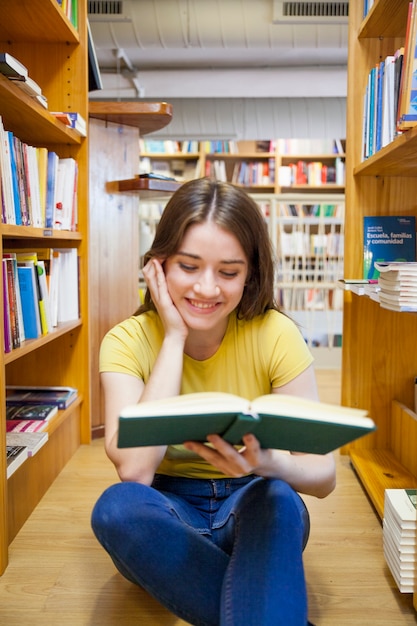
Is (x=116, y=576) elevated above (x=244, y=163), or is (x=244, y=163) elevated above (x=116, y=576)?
(x=244, y=163)

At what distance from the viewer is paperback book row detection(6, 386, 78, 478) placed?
5.32 feet

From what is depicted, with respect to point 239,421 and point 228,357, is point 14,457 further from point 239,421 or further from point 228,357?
point 239,421

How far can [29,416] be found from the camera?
6.51ft

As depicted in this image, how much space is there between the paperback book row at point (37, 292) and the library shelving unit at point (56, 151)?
0.05m

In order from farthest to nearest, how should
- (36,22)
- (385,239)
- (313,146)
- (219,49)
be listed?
(313,146) < (219,49) < (385,239) < (36,22)

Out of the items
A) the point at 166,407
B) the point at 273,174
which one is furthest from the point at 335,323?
the point at 166,407

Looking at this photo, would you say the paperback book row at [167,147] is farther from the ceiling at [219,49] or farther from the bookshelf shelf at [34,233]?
the bookshelf shelf at [34,233]

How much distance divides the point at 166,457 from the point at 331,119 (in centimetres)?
639

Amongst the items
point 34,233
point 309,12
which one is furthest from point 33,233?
point 309,12

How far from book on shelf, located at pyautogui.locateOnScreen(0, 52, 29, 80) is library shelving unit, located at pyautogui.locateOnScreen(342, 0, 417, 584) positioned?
1.16 metres

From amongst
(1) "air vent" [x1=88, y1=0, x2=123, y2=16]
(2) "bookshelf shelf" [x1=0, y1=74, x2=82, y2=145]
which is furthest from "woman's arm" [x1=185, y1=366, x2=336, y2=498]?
(1) "air vent" [x1=88, y1=0, x2=123, y2=16]

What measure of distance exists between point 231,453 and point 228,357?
40 centimetres

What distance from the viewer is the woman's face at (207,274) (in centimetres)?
110

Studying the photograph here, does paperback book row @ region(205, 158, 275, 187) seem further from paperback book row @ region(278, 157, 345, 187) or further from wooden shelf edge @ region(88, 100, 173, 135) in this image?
wooden shelf edge @ region(88, 100, 173, 135)
